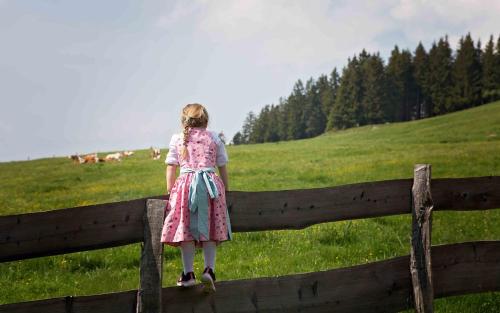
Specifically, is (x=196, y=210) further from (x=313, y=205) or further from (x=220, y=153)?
(x=313, y=205)

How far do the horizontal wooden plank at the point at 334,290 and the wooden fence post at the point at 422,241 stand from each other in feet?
0.55

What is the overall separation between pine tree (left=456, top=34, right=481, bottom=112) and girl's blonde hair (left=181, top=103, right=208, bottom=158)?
331 ft

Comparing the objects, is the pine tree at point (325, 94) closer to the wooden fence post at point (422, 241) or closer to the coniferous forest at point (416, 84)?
the coniferous forest at point (416, 84)

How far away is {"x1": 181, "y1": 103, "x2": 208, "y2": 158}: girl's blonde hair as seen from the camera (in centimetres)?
589

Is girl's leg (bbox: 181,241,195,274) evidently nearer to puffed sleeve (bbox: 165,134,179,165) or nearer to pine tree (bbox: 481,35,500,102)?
puffed sleeve (bbox: 165,134,179,165)

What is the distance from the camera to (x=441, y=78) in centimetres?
10325

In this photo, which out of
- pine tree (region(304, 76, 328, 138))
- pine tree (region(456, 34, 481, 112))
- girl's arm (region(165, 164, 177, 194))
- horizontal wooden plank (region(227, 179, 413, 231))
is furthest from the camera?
pine tree (region(304, 76, 328, 138))

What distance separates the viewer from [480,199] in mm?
6484

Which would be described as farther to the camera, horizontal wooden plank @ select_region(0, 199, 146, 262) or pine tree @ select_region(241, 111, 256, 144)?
pine tree @ select_region(241, 111, 256, 144)

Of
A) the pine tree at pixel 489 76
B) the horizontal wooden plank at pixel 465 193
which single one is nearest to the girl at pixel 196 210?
the horizontal wooden plank at pixel 465 193

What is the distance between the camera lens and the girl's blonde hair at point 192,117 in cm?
589

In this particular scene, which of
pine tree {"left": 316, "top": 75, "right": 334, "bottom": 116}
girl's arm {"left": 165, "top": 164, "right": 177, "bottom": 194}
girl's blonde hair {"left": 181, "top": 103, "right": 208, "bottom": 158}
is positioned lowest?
girl's arm {"left": 165, "top": 164, "right": 177, "bottom": 194}

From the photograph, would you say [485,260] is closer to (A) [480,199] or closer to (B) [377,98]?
(A) [480,199]

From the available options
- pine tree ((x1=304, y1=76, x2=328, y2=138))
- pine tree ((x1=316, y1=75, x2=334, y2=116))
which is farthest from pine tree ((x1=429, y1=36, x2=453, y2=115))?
pine tree ((x1=304, y1=76, x2=328, y2=138))
